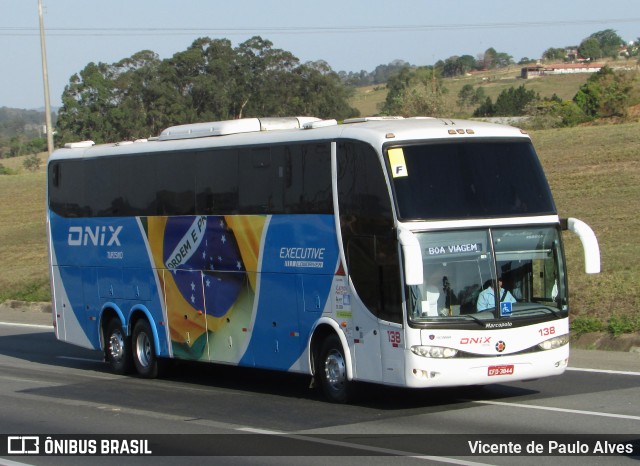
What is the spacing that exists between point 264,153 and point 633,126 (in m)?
32.0

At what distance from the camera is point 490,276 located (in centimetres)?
1227

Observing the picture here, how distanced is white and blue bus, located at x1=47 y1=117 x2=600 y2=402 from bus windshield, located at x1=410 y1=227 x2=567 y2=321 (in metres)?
0.02

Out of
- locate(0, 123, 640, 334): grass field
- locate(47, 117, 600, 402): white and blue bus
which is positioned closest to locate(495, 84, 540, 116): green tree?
locate(0, 123, 640, 334): grass field

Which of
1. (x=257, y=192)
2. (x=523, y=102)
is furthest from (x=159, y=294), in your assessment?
(x=523, y=102)

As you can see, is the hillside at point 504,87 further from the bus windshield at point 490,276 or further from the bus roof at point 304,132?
the bus windshield at point 490,276

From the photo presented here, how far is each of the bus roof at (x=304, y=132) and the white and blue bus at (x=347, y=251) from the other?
0.10ft

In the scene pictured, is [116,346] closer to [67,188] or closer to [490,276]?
[67,188]

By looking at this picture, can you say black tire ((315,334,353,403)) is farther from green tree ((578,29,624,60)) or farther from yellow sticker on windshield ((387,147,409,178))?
green tree ((578,29,624,60))

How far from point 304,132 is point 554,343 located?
14.0ft

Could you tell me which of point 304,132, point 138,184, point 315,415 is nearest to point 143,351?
point 138,184

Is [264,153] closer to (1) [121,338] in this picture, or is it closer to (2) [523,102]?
(1) [121,338]

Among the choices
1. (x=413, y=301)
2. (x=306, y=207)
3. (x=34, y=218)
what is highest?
(x=306, y=207)

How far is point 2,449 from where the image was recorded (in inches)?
444

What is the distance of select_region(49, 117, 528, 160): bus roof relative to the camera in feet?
42.1
